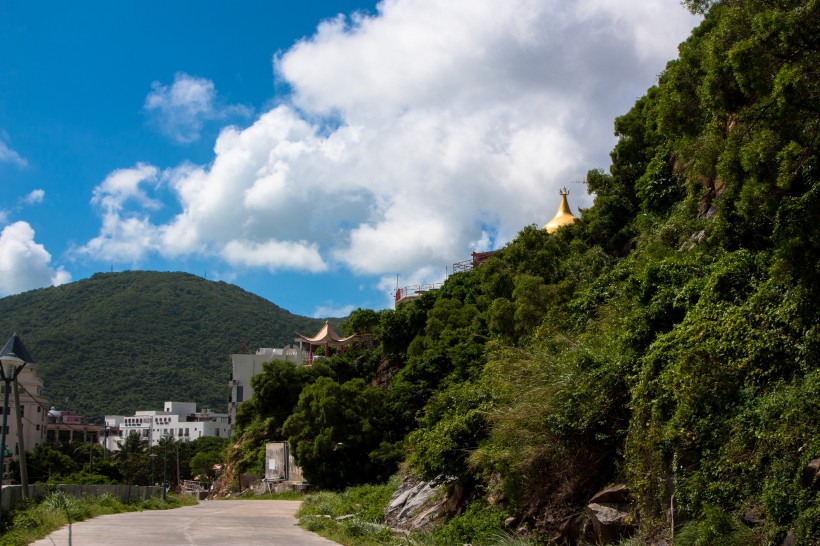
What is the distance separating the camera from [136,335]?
144m

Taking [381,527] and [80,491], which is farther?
[80,491]

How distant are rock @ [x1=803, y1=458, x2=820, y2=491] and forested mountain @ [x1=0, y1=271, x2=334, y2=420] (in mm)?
125595

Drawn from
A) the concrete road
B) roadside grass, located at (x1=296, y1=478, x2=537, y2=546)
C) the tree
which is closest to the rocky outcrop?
roadside grass, located at (x1=296, y1=478, x2=537, y2=546)

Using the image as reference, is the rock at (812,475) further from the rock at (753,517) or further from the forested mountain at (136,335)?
the forested mountain at (136,335)

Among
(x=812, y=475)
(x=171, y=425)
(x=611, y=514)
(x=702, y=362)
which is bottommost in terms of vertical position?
(x=611, y=514)

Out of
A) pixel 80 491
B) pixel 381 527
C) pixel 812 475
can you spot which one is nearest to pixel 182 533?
pixel 381 527

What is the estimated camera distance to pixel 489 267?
28.4 m

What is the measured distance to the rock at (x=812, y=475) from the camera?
320 inches

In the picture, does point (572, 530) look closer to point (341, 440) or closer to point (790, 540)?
point (790, 540)

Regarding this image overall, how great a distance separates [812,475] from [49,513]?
52.7ft

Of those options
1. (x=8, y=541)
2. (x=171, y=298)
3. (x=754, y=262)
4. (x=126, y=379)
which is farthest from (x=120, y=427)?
(x=754, y=262)

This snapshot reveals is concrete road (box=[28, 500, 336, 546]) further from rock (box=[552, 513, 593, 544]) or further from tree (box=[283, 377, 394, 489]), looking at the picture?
tree (box=[283, 377, 394, 489])

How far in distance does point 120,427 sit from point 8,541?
10978 cm

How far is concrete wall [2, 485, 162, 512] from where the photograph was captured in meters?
17.5
